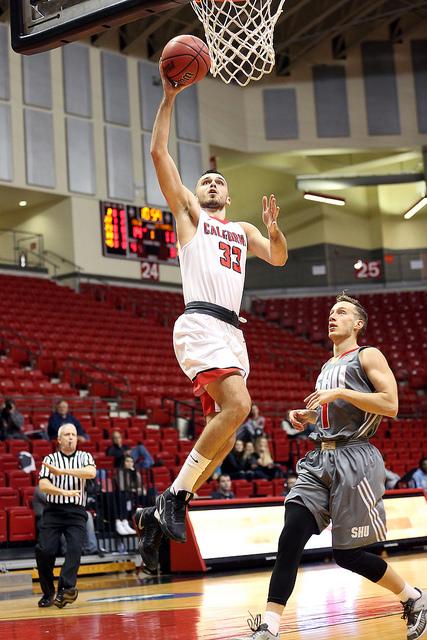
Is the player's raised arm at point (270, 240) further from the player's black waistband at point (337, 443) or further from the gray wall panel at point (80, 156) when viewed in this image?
the gray wall panel at point (80, 156)

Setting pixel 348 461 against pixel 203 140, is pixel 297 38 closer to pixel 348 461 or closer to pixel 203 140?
pixel 203 140

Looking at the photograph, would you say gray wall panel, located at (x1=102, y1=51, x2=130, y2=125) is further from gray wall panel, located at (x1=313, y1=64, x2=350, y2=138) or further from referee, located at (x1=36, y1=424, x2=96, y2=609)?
referee, located at (x1=36, y1=424, x2=96, y2=609)

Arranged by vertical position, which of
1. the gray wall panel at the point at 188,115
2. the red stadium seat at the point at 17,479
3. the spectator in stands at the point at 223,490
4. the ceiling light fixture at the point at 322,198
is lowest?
the spectator in stands at the point at 223,490

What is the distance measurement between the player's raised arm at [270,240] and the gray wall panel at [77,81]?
2098cm

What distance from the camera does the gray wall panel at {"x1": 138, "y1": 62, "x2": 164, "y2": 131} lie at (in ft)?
89.2

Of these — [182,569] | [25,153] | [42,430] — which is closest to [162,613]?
[182,569]

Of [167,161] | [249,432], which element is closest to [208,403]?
[167,161]

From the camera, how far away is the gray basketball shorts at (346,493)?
207 inches

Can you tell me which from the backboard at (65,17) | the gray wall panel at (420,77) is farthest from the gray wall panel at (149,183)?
the backboard at (65,17)

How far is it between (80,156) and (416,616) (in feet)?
71.9

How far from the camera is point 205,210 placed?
5.56m

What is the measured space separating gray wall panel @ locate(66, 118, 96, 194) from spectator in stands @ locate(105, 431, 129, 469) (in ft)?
41.8

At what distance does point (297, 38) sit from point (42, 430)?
17.5 m

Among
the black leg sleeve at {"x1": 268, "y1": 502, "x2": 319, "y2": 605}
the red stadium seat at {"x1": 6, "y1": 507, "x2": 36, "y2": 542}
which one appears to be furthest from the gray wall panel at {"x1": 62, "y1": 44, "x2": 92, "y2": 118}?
the black leg sleeve at {"x1": 268, "y1": 502, "x2": 319, "y2": 605}
